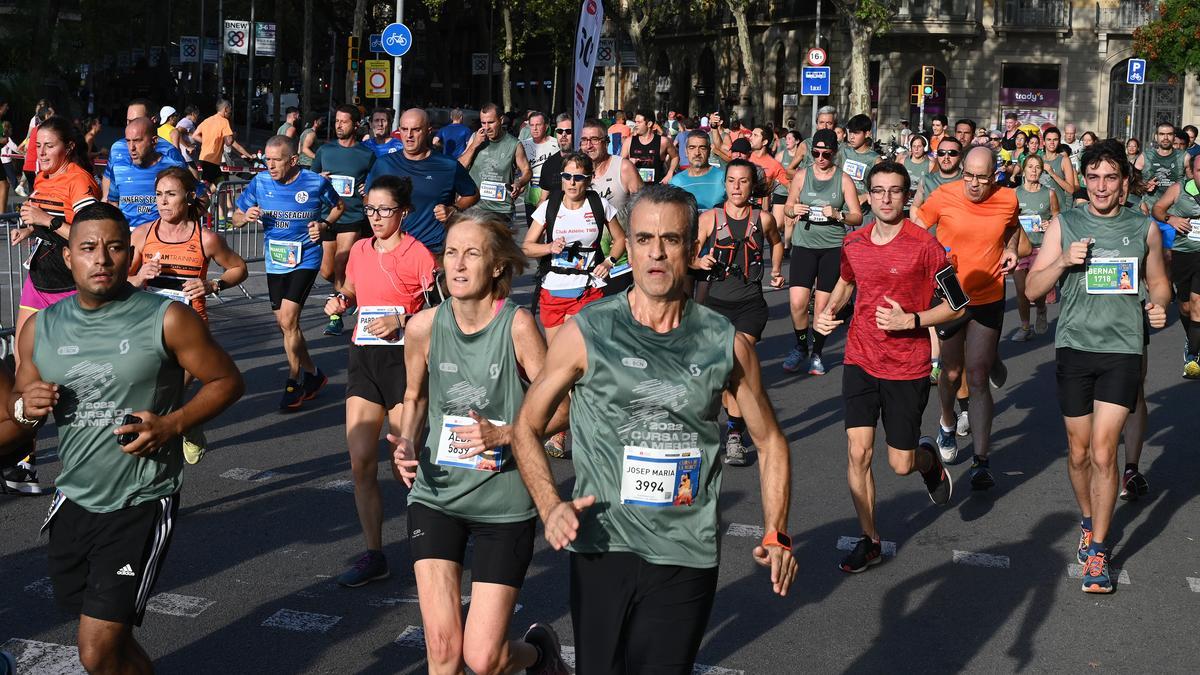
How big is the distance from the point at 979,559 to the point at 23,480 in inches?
188

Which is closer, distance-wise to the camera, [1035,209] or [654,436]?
[654,436]

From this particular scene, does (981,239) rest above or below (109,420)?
above

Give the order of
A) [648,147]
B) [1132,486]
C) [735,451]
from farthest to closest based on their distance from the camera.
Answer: [648,147], [735,451], [1132,486]

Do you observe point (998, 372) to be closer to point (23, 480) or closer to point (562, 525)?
point (23, 480)

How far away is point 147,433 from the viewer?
172 inches

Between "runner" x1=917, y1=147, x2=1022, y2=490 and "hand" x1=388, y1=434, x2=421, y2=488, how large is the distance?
4669 millimetres

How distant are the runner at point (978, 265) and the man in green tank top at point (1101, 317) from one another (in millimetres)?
1583

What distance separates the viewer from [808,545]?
732cm

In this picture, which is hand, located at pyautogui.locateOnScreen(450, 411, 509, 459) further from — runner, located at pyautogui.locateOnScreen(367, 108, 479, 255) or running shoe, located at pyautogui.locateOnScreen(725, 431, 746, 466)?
runner, located at pyautogui.locateOnScreen(367, 108, 479, 255)

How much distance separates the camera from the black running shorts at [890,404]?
6.95 metres

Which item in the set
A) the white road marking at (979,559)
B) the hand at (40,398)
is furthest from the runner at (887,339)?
the hand at (40,398)

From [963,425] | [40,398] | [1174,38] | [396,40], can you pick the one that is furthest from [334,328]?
[1174,38]

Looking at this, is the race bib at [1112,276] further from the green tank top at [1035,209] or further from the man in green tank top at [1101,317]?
the green tank top at [1035,209]

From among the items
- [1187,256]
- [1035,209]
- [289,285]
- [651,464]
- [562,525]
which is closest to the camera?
[562,525]
